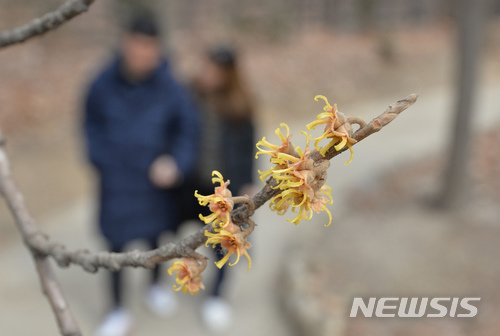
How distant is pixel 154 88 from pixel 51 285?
8.97ft

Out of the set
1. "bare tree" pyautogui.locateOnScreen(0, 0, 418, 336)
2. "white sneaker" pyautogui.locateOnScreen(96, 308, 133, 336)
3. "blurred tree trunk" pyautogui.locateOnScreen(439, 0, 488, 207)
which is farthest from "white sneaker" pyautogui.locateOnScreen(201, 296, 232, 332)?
"bare tree" pyautogui.locateOnScreen(0, 0, 418, 336)

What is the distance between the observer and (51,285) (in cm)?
125

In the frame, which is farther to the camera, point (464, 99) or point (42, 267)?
point (464, 99)

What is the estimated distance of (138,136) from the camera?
3.79m

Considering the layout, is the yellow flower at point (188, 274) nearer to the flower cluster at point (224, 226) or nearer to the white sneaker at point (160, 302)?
the flower cluster at point (224, 226)

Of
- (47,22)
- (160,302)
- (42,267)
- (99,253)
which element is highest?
(47,22)

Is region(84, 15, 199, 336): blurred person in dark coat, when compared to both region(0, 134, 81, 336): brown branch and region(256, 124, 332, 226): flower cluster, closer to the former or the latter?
region(0, 134, 81, 336): brown branch

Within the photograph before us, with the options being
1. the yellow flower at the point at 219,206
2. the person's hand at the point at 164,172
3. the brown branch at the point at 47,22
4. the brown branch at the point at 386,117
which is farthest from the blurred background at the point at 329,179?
the person's hand at the point at 164,172

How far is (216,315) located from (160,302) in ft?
1.92

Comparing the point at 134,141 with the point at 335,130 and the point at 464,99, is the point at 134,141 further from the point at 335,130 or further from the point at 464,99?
the point at 464,99

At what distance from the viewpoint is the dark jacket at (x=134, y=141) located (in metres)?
3.80

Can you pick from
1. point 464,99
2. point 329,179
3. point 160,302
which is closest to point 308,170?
point 160,302

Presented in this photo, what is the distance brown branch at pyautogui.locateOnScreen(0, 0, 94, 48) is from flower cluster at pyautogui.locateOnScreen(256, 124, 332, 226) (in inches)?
24.2

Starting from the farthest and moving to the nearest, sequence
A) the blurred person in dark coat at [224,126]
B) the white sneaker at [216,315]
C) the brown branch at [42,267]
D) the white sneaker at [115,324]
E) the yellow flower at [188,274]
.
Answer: the white sneaker at [216,315], the white sneaker at [115,324], the blurred person in dark coat at [224,126], the brown branch at [42,267], the yellow flower at [188,274]
